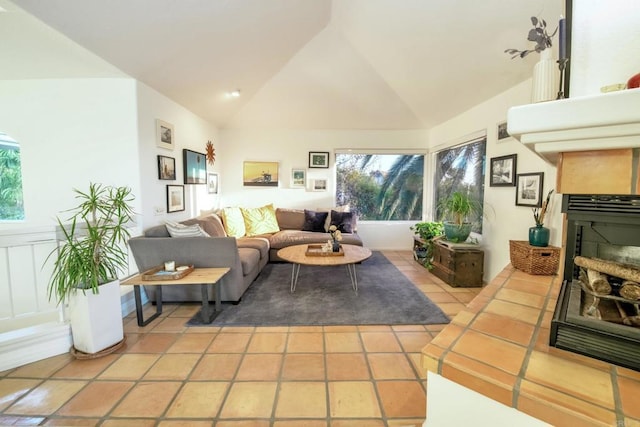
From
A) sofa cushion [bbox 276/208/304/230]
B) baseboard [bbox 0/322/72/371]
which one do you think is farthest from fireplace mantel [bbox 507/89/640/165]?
sofa cushion [bbox 276/208/304/230]

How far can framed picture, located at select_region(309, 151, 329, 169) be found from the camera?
5.26 meters

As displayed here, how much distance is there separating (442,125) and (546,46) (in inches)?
149

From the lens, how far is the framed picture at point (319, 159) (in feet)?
17.3

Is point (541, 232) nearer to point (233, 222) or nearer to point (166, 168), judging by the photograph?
point (233, 222)

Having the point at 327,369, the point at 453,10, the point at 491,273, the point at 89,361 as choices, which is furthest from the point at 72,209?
→ the point at 491,273

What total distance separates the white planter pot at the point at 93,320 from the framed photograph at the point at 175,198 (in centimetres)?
144

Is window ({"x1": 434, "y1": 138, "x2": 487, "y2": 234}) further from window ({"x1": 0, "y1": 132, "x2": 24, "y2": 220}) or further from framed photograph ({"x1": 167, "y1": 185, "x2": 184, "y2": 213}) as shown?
window ({"x1": 0, "y1": 132, "x2": 24, "y2": 220})

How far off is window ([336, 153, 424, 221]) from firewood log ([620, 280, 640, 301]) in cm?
436

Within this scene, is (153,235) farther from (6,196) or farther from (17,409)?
(6,196)

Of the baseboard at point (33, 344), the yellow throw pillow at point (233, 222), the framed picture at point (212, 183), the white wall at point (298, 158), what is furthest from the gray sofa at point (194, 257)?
the white wall at point (298, 158)

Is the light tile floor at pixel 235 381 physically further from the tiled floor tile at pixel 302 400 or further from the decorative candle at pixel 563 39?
the decorative candle at pixel 563 39

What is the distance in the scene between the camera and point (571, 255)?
151cm

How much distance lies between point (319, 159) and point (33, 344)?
4324mm

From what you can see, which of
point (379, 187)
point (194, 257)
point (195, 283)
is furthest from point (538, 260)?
point (379, 187)
